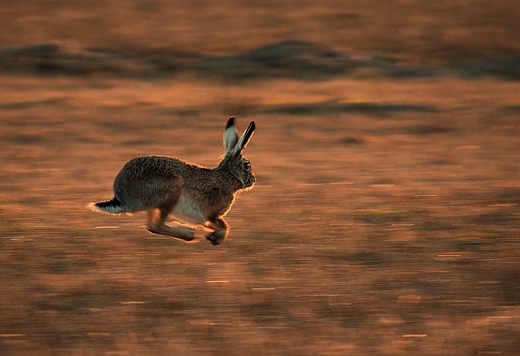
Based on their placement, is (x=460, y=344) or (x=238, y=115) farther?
(x=238, y=115)

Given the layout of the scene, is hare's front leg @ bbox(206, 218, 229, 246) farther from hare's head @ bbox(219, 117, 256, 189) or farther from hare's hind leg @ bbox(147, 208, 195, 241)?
hare's head @ bbox(219, 117, 256, 189)

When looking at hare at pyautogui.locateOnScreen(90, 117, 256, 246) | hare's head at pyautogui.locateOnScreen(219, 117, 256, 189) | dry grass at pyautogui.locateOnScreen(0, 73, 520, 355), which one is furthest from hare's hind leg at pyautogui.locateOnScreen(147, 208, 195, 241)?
hare's head at pyautogui.locateOnScreen(219, 117, 256, 189)

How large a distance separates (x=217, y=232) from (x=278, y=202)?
1537mm

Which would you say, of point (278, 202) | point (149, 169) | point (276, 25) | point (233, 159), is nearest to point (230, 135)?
point (233, 159)

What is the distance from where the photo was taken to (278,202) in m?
7.56

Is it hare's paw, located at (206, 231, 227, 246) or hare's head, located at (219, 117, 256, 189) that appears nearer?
hare's paw, located at (206, 231, 227, 246)

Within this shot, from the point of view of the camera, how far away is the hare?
18.7 ft

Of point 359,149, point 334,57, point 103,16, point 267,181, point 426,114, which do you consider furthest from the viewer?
point 103,16

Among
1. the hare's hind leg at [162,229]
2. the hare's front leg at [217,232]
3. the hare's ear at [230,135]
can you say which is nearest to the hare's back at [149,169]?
the hare's hind leg at [162,229]

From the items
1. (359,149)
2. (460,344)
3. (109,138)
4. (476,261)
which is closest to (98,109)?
(109,138)

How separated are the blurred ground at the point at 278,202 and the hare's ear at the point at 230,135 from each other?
0.69 meters

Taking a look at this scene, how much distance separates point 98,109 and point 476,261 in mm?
8120

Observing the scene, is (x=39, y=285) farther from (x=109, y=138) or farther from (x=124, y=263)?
(x=109, y=138)

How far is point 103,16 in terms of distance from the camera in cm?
2350
